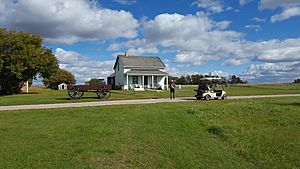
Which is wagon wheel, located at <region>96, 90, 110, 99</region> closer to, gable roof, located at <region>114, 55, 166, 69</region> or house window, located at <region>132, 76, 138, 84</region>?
house window, located at <region>132, 76, 138, 84</region>

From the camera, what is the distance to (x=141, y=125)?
12.0m

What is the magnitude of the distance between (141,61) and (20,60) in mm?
24385

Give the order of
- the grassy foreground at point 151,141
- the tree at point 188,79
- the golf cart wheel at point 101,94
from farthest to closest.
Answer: the tree at point 188,79 → the golf cart wheel at point 101,94 → the grassy foreground at point 151,141

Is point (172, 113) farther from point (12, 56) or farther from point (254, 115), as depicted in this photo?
point (12, 56)

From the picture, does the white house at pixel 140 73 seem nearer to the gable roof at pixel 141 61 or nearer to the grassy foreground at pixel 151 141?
the gable roof at pixel 141 61

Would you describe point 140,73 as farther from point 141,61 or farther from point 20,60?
point 20,60

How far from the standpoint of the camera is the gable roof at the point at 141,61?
57.3 m

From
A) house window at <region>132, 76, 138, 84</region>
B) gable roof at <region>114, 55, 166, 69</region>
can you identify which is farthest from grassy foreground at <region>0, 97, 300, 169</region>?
gable roof at <region>114, 55, 166, 69</region>

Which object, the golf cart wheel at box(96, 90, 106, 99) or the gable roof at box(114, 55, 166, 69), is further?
the gable roof at box(114, 55, 166, 69)

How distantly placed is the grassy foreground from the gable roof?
43.0 metres

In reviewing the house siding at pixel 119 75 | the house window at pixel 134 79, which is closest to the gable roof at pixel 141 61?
the house siding at pixel 119 75

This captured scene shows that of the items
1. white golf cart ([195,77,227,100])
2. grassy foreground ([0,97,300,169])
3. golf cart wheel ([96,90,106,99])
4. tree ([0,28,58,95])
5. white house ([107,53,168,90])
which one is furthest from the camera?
white house ([107,53,168,90])

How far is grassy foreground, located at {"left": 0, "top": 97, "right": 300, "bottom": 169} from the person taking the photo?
7621 mm

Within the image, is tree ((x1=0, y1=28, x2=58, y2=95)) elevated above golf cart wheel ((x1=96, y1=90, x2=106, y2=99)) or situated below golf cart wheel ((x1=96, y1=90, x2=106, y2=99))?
above
